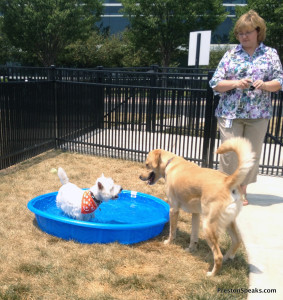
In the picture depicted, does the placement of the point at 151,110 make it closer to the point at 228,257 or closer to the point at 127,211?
the point at 127,211

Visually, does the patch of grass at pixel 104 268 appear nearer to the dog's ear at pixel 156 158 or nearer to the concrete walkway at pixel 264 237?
the concrete walkway at pixel 264 237

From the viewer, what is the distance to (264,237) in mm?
4293

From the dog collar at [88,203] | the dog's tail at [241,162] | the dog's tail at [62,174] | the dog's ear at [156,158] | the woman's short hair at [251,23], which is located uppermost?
the woman's short hair at [251,23]

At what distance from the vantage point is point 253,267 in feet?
12.0

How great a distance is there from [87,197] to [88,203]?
0.08m

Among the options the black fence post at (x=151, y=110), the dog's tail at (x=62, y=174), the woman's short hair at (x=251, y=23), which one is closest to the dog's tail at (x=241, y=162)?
the woman's short hair at (x=251, y=23)

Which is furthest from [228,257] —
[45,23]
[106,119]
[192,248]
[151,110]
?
[45,23]

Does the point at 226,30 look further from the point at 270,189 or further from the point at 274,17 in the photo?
the point at 270,189

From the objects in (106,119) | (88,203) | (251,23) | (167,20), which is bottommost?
(88,203)

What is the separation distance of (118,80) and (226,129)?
4829 millimetres

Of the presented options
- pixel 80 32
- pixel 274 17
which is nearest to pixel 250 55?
pixel 274 17

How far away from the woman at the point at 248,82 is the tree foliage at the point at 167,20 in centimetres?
2269

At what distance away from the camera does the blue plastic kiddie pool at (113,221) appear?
12.8 feet

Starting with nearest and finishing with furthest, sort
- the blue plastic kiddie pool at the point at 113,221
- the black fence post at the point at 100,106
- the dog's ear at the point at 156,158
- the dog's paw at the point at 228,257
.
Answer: the dog's paw at the point at 228,257
the blue plastic kiddie pool at the point at 113,221
the dog's ear at the point at 156,158
the black fence post at the point at 100,106
